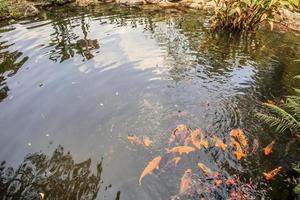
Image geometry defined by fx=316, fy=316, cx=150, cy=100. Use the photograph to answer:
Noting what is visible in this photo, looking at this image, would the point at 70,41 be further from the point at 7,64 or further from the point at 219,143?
the point at 219,143

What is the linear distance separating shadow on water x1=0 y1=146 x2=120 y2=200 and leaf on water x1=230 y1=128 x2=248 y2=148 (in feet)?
7.32

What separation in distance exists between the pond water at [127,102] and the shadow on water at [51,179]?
16mm

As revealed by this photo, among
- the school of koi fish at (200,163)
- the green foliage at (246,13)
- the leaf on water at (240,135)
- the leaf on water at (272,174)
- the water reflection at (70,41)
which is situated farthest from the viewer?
the green foliage at (246,13)

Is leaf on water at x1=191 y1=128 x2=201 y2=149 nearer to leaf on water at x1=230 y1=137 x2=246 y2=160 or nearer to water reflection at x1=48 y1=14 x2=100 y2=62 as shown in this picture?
leaf on water at x1=230 y1=137 x2=246 y2=160

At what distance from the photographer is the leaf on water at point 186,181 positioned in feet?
14.6

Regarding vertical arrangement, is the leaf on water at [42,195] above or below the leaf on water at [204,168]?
above

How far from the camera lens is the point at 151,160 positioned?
16.5 feet

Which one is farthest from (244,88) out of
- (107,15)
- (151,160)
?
(107,15)

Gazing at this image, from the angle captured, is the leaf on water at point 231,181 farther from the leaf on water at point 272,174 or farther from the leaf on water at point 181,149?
the leaf on water at point 181,149

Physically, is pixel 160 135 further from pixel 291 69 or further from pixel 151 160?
pixel 291 69

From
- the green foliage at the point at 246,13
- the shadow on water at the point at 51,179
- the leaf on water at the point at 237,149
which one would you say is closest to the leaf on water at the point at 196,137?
the leaf on water at the point at 237,149

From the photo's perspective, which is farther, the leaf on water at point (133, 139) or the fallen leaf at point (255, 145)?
the leaf on water at point (133, 139)

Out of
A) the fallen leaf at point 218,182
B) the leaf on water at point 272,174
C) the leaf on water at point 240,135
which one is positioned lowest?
the leaf on water at point 272,174

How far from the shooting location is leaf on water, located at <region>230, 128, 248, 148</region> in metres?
5.25
